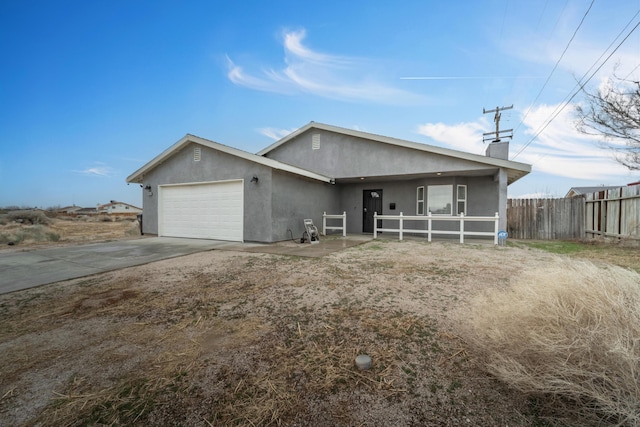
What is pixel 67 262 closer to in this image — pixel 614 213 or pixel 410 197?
pixel 410 197

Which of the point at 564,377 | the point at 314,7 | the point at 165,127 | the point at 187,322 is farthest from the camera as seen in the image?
the point at 165,127

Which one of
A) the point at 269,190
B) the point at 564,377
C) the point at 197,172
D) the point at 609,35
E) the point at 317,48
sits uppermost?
the point at 317,48

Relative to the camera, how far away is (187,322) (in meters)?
2.90

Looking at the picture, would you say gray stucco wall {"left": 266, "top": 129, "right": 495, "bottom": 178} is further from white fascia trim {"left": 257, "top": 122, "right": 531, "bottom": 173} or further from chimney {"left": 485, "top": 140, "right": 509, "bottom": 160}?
chimney {"left": 485, "top": 140, "right": 509, "bottom": 160}

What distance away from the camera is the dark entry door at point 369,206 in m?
12.4

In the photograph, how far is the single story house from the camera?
904 centimetres

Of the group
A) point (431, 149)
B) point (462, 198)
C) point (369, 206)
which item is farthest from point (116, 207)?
point (462, 198)

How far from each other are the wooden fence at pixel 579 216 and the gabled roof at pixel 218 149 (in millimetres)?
8999

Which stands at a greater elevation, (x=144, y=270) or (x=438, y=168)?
(x=438, y=168)

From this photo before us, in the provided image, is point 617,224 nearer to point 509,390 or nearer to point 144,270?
point 509,390

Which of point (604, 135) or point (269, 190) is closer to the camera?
point (269, 190)

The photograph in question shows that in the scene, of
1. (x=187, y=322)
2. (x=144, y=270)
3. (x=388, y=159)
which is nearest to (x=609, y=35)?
(x=388, y=159)

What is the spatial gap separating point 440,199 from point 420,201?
2.68 feet

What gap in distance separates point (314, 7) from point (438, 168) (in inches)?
318
